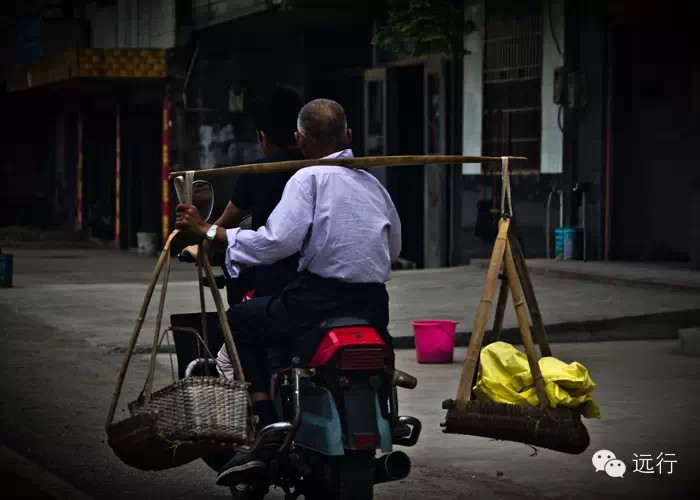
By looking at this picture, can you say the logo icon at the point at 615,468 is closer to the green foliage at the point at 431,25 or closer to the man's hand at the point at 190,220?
the man's hand at the point at 190,220

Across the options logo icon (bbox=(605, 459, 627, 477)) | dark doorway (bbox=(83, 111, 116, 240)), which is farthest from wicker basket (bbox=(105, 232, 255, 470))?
dark doorway (bbox=(83, 111, 116, 240))

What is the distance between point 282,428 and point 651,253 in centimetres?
1352

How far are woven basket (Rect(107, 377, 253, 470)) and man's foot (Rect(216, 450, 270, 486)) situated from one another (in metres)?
0.14

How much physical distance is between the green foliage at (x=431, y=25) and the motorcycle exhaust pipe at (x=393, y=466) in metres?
14.7

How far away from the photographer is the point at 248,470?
19.1 ft

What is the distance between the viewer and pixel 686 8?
1692 centimetres

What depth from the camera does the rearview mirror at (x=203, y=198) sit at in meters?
6.37

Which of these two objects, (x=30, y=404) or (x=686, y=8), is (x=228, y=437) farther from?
(x=686, y=8)

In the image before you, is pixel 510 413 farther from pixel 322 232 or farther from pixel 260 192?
pixel 260 192

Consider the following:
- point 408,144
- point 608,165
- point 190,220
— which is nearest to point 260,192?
point 190,220

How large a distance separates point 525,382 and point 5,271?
13068mm

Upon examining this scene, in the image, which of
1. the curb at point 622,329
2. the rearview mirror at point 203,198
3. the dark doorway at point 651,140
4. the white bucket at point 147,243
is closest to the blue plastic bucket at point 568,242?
the dark doorway at point 651,140

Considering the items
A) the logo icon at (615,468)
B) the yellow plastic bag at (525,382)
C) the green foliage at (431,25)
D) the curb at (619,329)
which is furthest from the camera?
the green foliage at (431,25)

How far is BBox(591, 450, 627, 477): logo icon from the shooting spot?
7.45 meters
